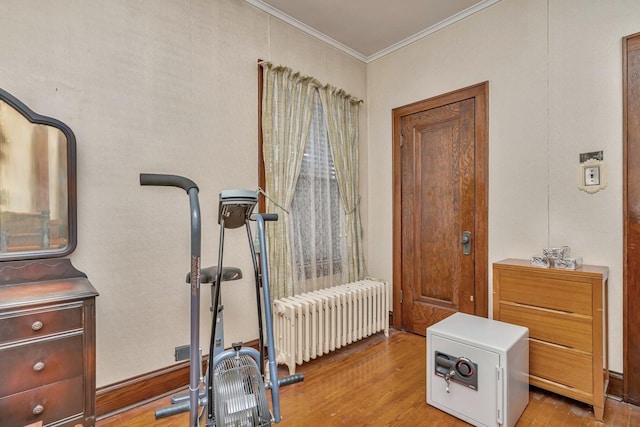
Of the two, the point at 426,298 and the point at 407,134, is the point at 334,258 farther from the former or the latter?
the point at 407,134

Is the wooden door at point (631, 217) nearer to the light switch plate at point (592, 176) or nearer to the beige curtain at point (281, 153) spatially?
the light switch plate at point (592, 176)

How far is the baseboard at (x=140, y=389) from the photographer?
194 cm

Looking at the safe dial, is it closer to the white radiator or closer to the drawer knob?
the white radiator

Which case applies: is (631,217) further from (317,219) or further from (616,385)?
(317,219)

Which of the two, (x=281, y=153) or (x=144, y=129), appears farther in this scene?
(x=281, y=153)

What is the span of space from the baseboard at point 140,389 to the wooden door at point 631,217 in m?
2.85

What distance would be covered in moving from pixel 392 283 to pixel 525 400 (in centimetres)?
159

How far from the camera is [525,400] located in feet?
6.58

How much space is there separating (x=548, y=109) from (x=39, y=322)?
133 inches

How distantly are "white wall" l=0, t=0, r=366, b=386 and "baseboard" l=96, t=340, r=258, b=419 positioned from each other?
0.17ft

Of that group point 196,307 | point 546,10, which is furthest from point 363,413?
point 546,10

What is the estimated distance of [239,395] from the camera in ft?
4.45

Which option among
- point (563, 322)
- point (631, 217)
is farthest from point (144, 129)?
point (631, 217)

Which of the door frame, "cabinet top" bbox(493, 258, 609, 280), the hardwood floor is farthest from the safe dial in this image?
the door frame
